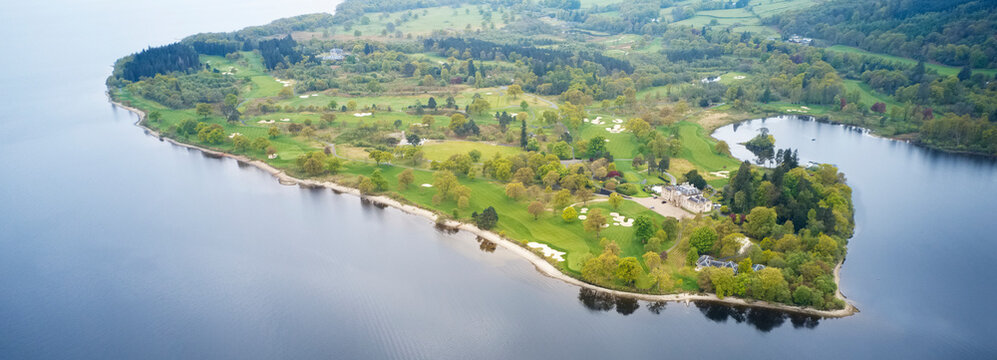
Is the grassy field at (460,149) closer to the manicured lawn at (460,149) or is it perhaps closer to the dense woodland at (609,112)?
the manicured lawn at (460,149)

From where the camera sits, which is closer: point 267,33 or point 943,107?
point 943,107

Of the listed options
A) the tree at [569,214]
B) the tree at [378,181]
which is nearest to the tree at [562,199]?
the tree at [569,214]

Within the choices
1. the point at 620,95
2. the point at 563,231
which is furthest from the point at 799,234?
the point at 620,95

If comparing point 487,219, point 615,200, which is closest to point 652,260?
point 615,200

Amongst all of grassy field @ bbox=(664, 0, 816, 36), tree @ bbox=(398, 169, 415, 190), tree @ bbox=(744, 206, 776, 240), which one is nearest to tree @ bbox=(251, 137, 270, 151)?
tree @ bbox=(398, 169, 415, 190)

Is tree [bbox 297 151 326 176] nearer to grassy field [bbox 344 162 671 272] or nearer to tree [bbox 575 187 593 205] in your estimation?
grassy field [bbox 344 162 671 272]

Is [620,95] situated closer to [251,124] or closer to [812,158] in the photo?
[812,158]

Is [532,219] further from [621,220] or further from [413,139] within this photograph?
[413,139]
